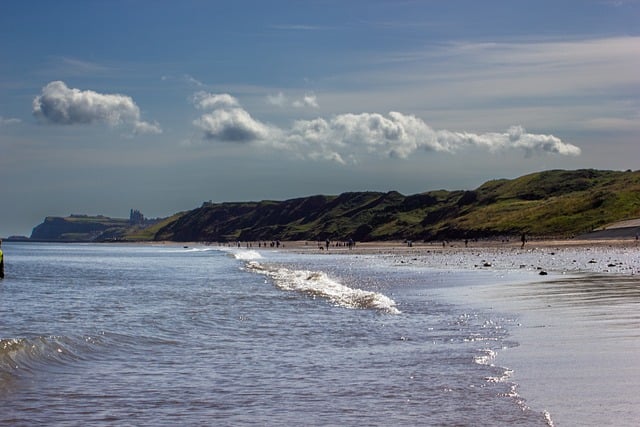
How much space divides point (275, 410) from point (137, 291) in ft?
103

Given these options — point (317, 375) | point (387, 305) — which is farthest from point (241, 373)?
point (387, 305)

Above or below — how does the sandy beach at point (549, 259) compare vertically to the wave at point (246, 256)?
above

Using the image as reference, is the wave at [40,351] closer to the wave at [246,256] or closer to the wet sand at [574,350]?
the wet sand at [574,350]

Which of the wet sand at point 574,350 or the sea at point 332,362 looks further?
the sea at point 332,362

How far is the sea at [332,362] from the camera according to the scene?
11.9 m

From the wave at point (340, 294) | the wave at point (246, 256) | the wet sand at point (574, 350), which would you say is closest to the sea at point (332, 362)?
the wet sand at point (574, 350)

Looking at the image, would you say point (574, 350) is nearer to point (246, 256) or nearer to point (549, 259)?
point (549, 259)

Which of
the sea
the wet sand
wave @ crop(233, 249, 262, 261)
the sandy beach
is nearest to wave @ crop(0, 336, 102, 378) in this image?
the sea

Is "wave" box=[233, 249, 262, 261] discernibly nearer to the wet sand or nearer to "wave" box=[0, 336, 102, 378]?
the wet sand

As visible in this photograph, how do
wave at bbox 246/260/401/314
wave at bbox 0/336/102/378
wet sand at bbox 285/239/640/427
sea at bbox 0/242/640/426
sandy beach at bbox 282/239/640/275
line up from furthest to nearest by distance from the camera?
sandy beach at bbox 282/239/640/275 < wave at bbox 246/260/401/314 < wave at bbox 0/336/102/378 < sea at bbox 0/242/640/426 < wet sand at bbox 285/239/640/427

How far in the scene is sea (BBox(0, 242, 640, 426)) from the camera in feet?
39.0

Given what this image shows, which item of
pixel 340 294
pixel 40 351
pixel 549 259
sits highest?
pixel 549 259

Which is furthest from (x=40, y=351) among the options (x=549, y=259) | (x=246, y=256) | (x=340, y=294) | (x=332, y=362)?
(x=246, y=256)

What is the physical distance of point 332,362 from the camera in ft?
55.3
